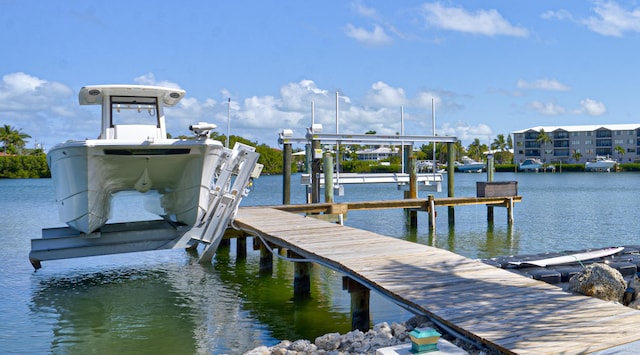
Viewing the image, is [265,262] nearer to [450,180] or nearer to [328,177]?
[328,177]

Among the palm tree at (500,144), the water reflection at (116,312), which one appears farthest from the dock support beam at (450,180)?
the palm tree at (500,144)

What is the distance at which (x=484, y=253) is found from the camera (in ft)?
56.9

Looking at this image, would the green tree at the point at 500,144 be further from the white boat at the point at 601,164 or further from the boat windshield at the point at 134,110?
the boat windshield at the point at 134,110

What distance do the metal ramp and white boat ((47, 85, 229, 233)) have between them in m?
0.31

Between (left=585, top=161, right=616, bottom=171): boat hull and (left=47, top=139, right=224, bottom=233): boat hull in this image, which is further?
(left=585, top=161, right=616, bottom=171): boat hull

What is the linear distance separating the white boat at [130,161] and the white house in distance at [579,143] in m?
119

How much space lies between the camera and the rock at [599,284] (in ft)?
23.6

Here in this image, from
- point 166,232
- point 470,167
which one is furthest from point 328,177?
point 470,167

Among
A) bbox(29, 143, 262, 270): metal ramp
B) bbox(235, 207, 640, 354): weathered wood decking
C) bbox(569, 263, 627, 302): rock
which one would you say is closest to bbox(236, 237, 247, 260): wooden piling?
bbox(29, 143, 262, 270): metal ramp

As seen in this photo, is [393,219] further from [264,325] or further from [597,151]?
[597,151]

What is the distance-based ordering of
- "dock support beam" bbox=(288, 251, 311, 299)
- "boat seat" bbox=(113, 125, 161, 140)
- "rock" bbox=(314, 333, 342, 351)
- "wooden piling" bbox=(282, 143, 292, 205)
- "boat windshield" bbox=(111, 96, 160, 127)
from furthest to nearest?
"wooden piling" bbox=(282, 143, 292, 205)
"boat windshield" bbox=(111, 96, 160, 127)
"boat seat" bbox=(113, 125, 161, 140)
"dock support beam" bbox=(288, 251, 311, 299)
"rock" bbox=(314, 333, 342, 351)

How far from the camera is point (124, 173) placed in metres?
12.3

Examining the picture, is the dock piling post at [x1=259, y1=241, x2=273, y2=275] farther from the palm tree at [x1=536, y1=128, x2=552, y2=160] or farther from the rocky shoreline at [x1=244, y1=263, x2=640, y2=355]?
the palm tree at [x1=536, y1=128, x2=552, y2=160]

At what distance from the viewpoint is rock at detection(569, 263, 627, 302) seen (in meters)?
7.19
